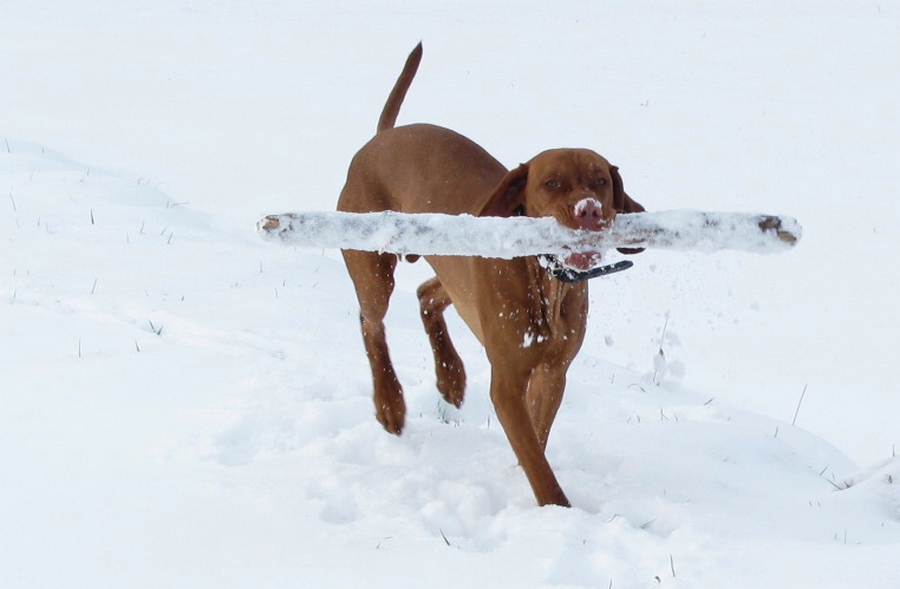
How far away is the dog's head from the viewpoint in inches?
115

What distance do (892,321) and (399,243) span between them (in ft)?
12.4

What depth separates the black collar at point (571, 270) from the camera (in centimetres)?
298

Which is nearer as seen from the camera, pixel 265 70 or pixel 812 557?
pixel 812 557

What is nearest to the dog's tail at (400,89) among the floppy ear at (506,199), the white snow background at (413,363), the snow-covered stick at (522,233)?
the white snow background at (413,363)

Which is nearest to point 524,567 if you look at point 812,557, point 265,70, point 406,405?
point 812,557

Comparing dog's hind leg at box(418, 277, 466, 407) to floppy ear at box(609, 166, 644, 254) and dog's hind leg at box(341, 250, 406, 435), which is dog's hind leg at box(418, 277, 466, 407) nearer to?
dog's hind leg at box(341, 250, 406, 435)

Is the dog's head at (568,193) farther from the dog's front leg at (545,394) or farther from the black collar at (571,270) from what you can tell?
the dog's front leg at (545,394)

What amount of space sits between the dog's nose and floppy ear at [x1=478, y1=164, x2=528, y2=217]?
369 mm

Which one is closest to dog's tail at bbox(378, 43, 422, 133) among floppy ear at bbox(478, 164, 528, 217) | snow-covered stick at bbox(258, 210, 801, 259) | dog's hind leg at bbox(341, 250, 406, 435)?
dog's hind leg at bbox(341, 250, 406, 435)

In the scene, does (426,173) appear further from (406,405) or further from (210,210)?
(210,210)

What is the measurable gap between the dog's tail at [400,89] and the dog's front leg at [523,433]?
1.61 meters

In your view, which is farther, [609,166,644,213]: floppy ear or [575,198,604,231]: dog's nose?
[609,166,644,213]: floppy ear

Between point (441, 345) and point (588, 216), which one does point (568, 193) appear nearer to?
point (588, 216)

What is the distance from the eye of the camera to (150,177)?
28.8 ft
